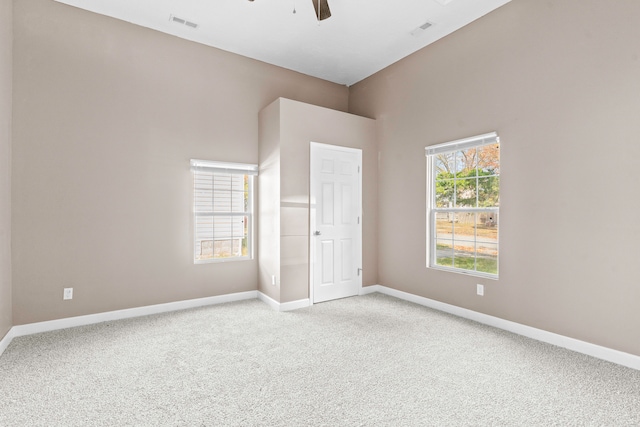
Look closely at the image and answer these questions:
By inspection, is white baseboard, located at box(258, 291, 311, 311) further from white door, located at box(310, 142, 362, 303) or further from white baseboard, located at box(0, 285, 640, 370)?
white door, located at box(310, 142, 362, 303)

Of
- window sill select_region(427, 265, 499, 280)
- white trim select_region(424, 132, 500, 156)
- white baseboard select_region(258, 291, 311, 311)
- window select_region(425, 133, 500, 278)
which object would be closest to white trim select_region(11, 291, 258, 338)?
white baseboard select_region(258, 291, 311, 311)

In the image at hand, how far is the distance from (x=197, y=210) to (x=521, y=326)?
3.92 m

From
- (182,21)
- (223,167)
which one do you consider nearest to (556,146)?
(223,167)

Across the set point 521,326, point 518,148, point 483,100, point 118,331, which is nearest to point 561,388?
point 521,326

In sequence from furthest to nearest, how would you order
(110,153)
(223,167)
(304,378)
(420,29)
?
(223,167)
(420,29)
(110,153)
(304,378)

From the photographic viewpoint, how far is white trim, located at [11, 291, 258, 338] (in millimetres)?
3146

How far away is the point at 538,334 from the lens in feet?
9.88

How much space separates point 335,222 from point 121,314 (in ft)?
9.35

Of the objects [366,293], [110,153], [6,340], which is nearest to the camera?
[6,340]

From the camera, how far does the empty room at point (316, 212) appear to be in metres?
2.25

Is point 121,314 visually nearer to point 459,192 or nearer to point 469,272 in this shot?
point 469,272

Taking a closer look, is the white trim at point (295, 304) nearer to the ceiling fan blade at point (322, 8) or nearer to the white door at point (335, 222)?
the white door at point (335, 222)

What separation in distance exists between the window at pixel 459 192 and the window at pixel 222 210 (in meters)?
2.48

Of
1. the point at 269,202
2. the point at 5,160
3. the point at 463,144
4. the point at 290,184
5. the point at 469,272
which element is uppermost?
the point at 463,144
